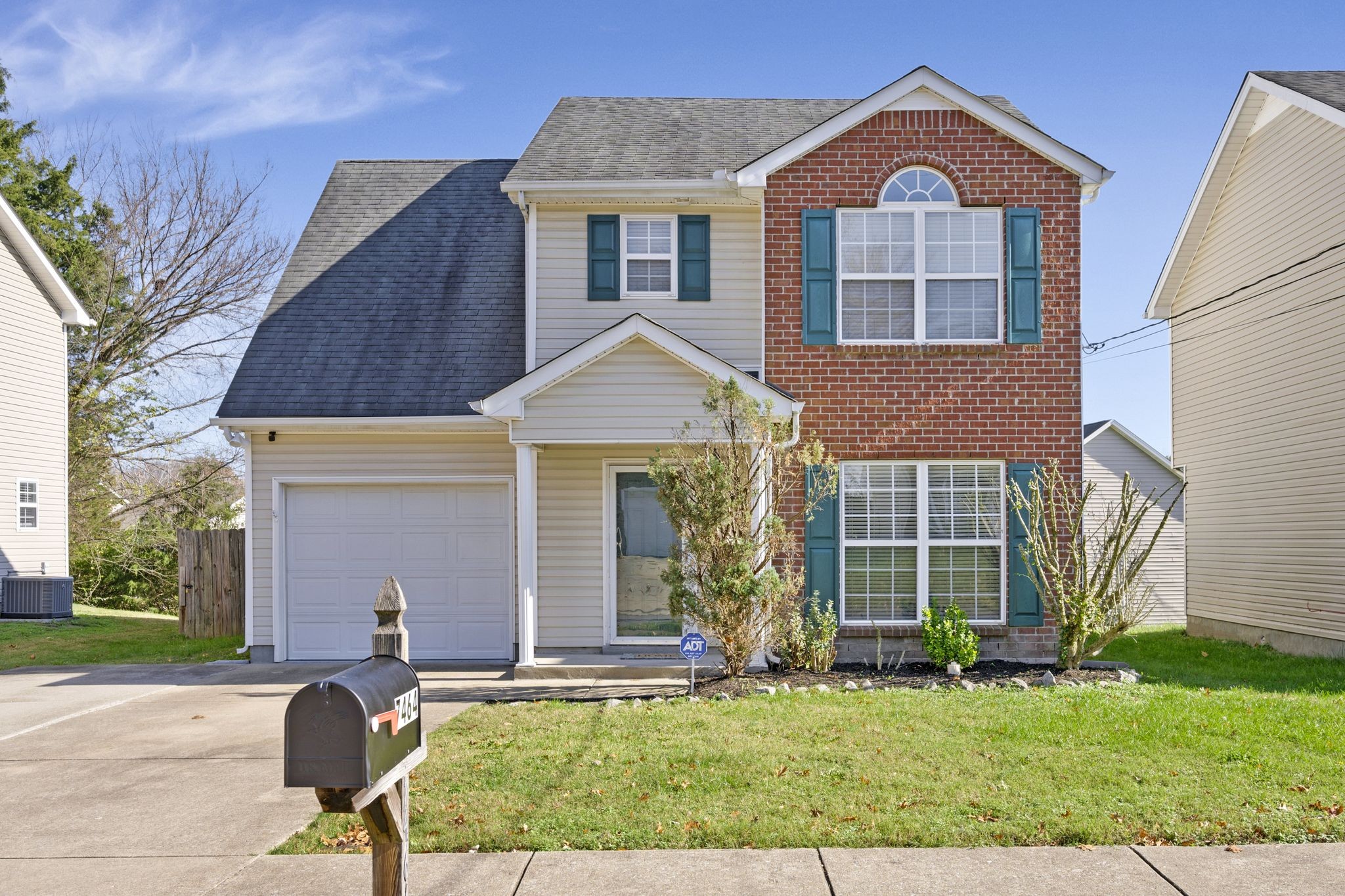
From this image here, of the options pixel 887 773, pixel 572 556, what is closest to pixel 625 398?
pixel 572 556

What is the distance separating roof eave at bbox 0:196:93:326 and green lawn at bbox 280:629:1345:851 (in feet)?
51.9

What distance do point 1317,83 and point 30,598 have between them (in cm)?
2166

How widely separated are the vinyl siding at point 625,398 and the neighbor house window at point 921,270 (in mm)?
2256

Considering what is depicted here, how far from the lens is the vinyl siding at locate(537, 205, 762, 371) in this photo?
12.7 metres

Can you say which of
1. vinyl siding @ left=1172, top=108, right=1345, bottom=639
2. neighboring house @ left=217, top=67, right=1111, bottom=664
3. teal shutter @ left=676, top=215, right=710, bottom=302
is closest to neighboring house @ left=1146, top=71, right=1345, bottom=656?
vinyl siding @ left=1172, top=108, right=1345, bottom=639

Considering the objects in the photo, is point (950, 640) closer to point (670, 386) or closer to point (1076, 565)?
point (1076, 565)

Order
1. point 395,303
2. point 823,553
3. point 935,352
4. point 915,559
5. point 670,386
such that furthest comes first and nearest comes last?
1. point 395,303
2. point 935,352
3. point 915,559
4. point 823,553
5. point 670,386

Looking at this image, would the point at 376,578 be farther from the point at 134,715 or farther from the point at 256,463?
the point at 134,715

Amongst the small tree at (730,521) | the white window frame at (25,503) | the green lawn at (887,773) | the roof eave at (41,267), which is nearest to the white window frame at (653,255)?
the small tree at (730,521)

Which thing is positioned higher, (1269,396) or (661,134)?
(661,134)

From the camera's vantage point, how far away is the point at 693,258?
41.7 feet

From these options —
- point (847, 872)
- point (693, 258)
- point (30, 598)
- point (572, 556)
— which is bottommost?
point (30, 598)

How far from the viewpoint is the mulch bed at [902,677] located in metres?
10.3

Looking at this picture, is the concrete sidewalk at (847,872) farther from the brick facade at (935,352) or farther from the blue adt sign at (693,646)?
the brick facade at (935,352)
